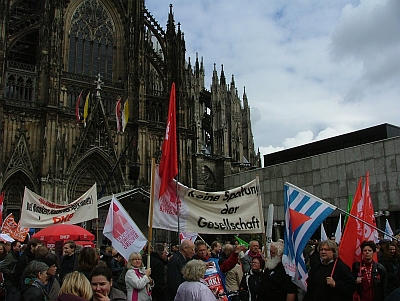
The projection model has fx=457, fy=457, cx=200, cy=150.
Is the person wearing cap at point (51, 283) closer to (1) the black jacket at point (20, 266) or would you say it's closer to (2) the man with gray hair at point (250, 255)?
(1) the black jacket at point (20, 266)

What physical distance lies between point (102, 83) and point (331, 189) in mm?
16975

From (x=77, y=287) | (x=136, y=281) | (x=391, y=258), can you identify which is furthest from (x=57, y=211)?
(x=77, y=287)

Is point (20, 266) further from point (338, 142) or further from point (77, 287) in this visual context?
point (338, 142)

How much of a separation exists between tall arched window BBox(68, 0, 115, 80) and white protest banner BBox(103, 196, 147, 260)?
2412 centimetres

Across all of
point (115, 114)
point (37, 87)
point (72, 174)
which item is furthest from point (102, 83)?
point (72, 174)

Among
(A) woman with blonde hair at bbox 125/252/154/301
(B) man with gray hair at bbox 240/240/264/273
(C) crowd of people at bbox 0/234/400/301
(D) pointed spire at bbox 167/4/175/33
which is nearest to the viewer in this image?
(C) crowd of people at bbox 0/234/400/301

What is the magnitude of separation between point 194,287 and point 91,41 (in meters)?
30.5

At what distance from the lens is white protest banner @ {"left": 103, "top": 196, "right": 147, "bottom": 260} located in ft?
29.1

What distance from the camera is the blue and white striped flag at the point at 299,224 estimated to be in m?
6.77

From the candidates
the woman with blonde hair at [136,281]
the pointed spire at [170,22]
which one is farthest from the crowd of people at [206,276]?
the pointed spire at [170,22]

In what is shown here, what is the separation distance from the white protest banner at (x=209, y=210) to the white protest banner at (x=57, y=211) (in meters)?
5.59

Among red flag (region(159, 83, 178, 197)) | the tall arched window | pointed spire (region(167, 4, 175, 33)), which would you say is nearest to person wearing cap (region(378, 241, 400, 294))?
red flag (region(159, 83, 178, 197))

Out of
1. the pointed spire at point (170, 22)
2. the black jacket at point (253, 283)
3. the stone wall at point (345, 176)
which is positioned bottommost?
the black jacket at point (253, 283)

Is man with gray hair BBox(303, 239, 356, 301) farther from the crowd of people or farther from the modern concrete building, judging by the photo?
the modern concrete building
